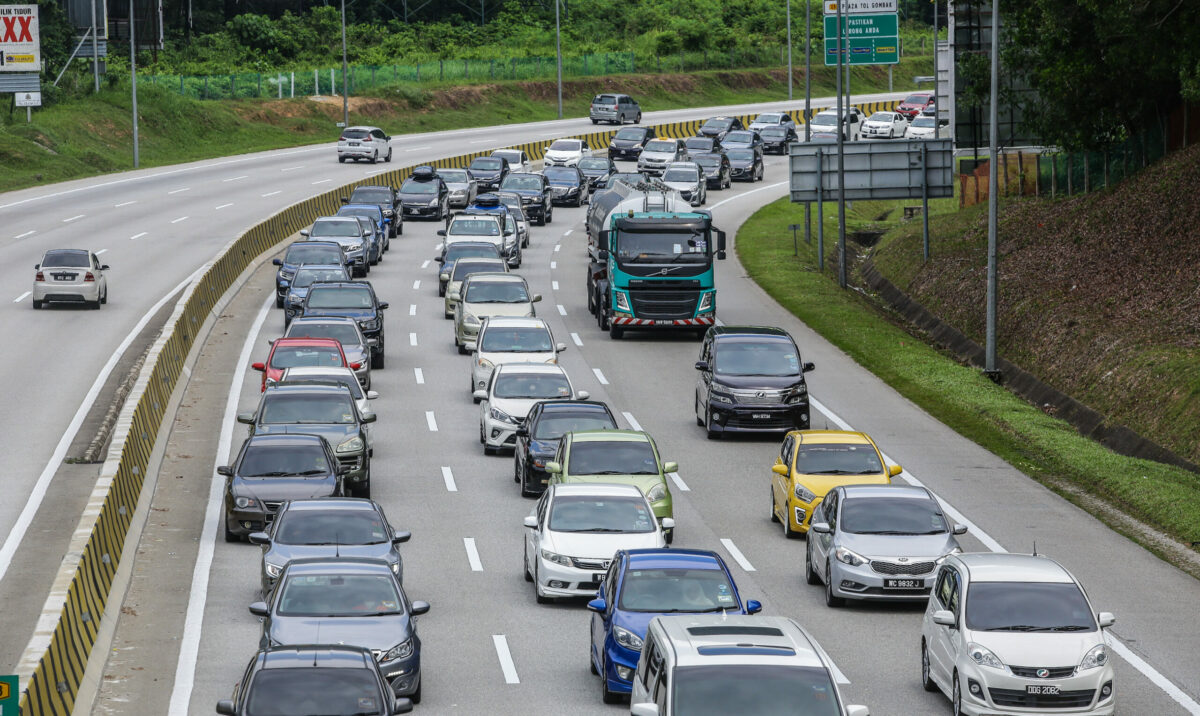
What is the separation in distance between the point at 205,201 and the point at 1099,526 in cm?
4764

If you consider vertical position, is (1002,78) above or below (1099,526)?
above

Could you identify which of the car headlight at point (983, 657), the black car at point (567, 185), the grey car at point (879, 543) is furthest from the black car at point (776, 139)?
the car headlight at point (983, 657)

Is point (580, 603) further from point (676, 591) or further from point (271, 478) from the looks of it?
point (271, 478)

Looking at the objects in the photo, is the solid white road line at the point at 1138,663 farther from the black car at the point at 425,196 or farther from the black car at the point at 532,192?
the black car at the point at 425,196

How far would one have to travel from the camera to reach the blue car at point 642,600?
16.5 metres

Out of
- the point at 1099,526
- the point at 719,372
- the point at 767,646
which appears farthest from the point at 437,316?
Answer: the point at 767,646

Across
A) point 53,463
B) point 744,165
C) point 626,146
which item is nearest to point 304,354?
point 53,463

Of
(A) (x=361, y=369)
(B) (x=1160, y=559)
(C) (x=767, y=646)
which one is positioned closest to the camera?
(C) (x=767, y=646)

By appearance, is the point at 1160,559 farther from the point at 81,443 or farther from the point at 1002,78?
the point at 1002,78

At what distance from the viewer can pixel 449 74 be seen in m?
110

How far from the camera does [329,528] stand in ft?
67.4

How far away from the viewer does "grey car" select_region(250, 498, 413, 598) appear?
20.0 m

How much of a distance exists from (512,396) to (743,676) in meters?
18.5

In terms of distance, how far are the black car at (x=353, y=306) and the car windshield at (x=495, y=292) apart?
2381mm
